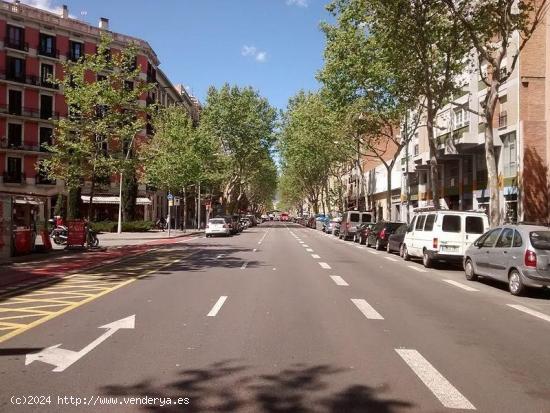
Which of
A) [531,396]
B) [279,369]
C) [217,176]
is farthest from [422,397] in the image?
[217,176]

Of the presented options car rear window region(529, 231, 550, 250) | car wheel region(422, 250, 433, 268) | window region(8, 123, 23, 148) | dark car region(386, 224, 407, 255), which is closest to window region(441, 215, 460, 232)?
car wheel region(422, 250, 433, 268)

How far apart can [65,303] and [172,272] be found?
241 inches

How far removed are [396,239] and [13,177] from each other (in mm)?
41330

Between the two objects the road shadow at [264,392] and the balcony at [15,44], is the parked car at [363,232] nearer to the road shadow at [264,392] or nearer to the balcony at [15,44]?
the road shadow at [264,392]

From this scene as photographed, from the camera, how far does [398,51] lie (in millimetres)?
24000

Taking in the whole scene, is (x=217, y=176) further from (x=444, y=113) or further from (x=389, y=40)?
(x=389, y=40)

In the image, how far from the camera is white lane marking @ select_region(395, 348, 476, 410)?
5.06 meters

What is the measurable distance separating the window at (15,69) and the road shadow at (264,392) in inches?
2203

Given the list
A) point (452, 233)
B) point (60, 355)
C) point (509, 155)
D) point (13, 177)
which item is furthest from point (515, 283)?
point (13, 177)

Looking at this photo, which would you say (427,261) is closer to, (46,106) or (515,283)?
(515,283)

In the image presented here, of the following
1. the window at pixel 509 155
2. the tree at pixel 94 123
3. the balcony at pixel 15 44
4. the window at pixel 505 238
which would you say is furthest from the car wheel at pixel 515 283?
the balcony at pixel 15 44

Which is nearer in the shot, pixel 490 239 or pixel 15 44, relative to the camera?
pixel 490 239

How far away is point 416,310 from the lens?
33.9 ft

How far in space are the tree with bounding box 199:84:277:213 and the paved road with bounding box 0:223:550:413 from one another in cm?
5812
